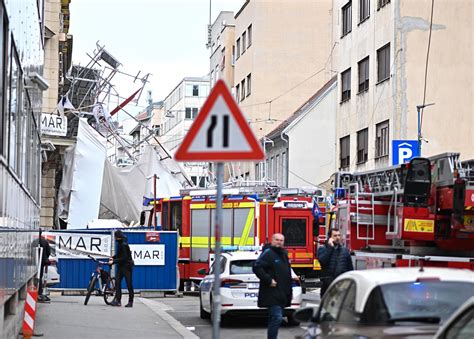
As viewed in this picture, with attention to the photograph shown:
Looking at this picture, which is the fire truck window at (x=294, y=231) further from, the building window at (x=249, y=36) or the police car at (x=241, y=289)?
the building window at (x=249, y=36)

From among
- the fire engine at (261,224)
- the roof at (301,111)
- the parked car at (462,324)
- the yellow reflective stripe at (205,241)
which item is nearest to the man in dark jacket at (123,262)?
the yellow reflective stripe at (205,241)

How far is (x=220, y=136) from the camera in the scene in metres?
7.62

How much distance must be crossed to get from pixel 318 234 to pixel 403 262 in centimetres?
1211

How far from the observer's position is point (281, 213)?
27.0 metres

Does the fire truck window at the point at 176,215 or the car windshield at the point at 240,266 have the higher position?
the fire truck window at the point at 176,215

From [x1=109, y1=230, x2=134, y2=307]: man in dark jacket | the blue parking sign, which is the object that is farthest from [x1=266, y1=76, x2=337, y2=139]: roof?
[x1=109, y1=230, x2=134, y2=307]: man in dark jacket

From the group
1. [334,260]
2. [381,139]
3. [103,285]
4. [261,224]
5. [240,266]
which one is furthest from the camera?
[381,139]

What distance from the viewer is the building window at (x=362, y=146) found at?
38.1 m

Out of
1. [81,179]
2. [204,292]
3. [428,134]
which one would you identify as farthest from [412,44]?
[204,292]

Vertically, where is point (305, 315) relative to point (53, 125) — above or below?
below

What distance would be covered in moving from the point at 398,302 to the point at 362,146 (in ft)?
102

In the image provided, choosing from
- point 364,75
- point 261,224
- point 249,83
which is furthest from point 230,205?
point 249,83

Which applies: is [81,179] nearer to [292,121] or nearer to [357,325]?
[292,121]

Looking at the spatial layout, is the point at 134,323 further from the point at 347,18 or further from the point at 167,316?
the point at 347,18
